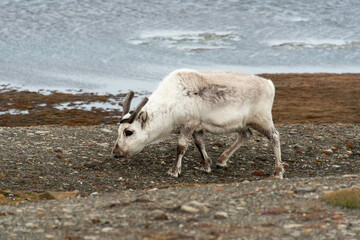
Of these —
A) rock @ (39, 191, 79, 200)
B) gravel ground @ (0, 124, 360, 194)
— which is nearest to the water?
gravel ground @ (0, 124, 360, 194)

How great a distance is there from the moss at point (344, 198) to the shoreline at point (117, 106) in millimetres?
19518

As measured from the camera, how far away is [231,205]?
7012mm

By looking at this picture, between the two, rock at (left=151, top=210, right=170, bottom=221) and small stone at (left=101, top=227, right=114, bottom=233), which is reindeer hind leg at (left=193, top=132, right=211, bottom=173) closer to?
rock at (left=151, top=210, right=170, bottom=221)

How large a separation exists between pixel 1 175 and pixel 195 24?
58.9 meters

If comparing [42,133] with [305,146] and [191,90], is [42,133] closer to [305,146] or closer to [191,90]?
[191,90]

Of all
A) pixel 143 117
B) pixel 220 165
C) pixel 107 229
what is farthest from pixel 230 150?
pixel 107 229

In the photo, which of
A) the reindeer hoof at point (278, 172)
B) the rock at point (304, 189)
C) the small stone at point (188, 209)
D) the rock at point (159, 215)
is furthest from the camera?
the reindeer hoof at point (278, 172)

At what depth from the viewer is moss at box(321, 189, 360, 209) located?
6.93 metres

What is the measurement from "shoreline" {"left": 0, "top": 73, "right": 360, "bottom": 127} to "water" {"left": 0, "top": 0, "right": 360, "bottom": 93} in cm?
513

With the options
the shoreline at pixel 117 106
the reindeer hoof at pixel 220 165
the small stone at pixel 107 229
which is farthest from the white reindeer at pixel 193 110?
the shoreline at pixel 117 106

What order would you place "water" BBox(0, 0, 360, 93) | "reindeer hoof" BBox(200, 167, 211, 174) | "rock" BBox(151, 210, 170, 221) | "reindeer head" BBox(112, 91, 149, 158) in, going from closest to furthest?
"rock" BBox(151, 210, 170, 221), "reindeer head" BBox(112, 91, 149, 158), "reindeer hoof" BBox(200, 167, 211, 174), "water" BBox(0, 0, 360, 93)

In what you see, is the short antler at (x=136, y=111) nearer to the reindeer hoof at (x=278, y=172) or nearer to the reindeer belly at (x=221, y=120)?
the reindeer belly at (x=221, y=120)

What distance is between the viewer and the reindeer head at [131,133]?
36.8ft

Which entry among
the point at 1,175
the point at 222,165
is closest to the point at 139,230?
the point at 1,175
